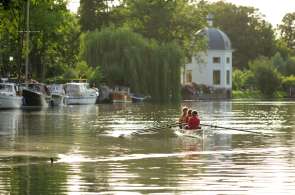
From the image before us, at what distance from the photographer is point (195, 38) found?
125312mm

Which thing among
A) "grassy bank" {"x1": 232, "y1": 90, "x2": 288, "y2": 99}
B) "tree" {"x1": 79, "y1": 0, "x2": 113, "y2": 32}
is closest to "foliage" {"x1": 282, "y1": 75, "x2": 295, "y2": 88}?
"grassy bank" {"x1": 232, "y1": 90, "x2": 288, "y2": 99}

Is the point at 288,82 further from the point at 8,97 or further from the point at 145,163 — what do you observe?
the point at 145,163

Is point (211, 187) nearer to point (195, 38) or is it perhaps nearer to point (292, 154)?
point (292, 154)

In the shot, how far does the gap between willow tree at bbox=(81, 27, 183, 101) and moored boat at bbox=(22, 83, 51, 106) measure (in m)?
19.4

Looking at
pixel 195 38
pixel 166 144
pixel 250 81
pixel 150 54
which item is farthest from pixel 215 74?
pixel 166 144

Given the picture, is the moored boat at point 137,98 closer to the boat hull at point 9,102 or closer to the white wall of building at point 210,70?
the boat hull at point 9,102

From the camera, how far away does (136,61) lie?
10406 cm

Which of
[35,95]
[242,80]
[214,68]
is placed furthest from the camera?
[242,80]

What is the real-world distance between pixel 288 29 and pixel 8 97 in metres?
130

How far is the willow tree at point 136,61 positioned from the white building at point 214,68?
4162 cm

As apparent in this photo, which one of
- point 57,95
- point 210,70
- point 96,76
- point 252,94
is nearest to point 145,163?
point 57,95

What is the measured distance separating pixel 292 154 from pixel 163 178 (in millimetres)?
8418

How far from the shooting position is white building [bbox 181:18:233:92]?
14788 centimetres

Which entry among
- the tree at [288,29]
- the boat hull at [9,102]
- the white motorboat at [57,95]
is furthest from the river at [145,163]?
the tree at [288,29]
